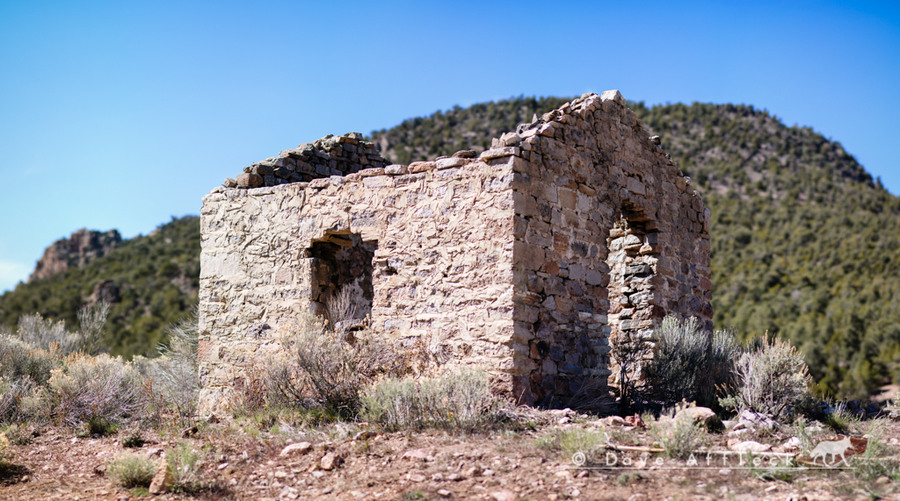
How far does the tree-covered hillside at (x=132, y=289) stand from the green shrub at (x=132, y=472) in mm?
17001

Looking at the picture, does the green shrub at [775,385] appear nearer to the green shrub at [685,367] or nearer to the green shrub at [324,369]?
the green shrub at [685,367]

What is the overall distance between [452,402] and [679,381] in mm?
3010

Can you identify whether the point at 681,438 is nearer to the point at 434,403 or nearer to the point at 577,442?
the point at 577,442

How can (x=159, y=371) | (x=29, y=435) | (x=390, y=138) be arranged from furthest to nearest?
(x=390, y=138)
(x=159, y=371)
(x=29, y=435)

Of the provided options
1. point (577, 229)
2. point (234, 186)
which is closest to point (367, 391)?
point (577, 229)

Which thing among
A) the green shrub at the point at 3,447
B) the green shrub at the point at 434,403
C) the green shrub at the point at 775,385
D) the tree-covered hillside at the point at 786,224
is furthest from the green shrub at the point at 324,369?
the tree-covered hillside at the point at 786,224

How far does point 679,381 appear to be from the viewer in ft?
27.0

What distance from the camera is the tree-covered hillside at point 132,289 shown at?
24.5 m

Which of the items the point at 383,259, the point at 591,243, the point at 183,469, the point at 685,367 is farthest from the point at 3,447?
the point at 685,367

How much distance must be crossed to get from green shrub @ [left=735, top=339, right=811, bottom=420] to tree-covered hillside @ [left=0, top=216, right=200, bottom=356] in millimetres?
18225

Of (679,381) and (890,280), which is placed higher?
(890,280)

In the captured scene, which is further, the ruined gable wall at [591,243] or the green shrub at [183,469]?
the ruined gable wall at [591,243]

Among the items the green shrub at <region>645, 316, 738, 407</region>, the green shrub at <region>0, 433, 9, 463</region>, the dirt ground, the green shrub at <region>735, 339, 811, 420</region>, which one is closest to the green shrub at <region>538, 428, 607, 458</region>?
the dirt ground

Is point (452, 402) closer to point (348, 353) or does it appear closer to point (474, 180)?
point (348, 353)
